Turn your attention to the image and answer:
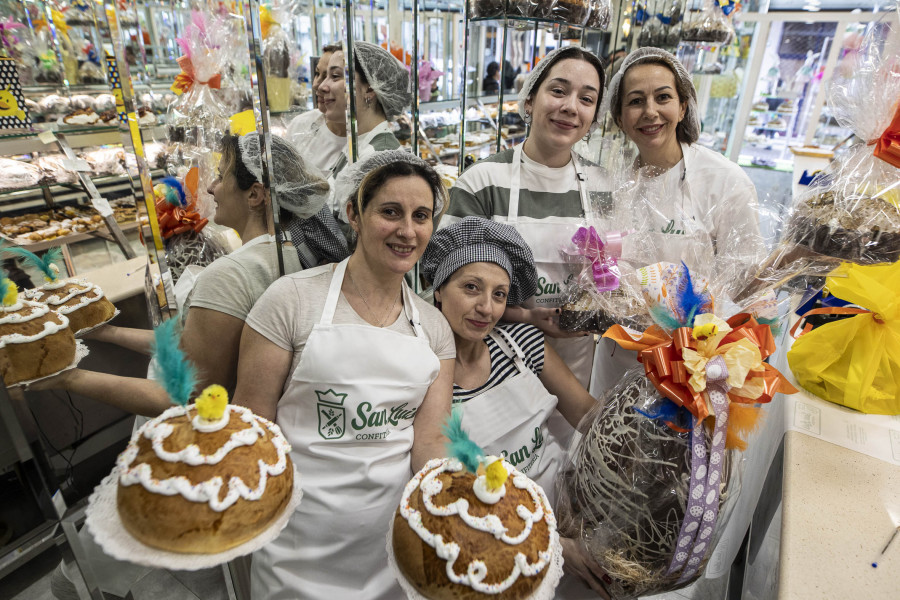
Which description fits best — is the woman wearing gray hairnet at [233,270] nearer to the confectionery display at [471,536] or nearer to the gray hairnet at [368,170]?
the gray hairnet at [368,170]

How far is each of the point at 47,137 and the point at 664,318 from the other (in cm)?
204

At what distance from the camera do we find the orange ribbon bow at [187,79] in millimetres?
1726

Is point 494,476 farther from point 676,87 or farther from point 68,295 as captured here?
point 676,87

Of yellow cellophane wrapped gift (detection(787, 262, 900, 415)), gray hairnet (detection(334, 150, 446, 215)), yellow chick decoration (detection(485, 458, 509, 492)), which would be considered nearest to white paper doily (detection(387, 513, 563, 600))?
yellow chick decoration (detection(485, 458, 509, 492))

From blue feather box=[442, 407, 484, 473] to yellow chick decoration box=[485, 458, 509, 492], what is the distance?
0.04m

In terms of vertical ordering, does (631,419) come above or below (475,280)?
below

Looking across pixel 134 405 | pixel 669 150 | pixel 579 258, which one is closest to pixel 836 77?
pixel 669 150

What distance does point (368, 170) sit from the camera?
147 cm

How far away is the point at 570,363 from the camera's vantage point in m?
2.12

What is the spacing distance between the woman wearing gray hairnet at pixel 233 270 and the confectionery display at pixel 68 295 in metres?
0.05

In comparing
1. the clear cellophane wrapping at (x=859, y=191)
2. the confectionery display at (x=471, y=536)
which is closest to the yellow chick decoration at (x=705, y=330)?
the clear cellophane wrapping at (x=859, y=191)

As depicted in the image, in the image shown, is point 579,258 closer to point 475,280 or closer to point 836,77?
point 475,280

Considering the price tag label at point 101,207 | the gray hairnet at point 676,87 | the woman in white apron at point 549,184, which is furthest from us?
the gray hairnet at point 676,87

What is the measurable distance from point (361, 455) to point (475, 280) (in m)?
0.62
